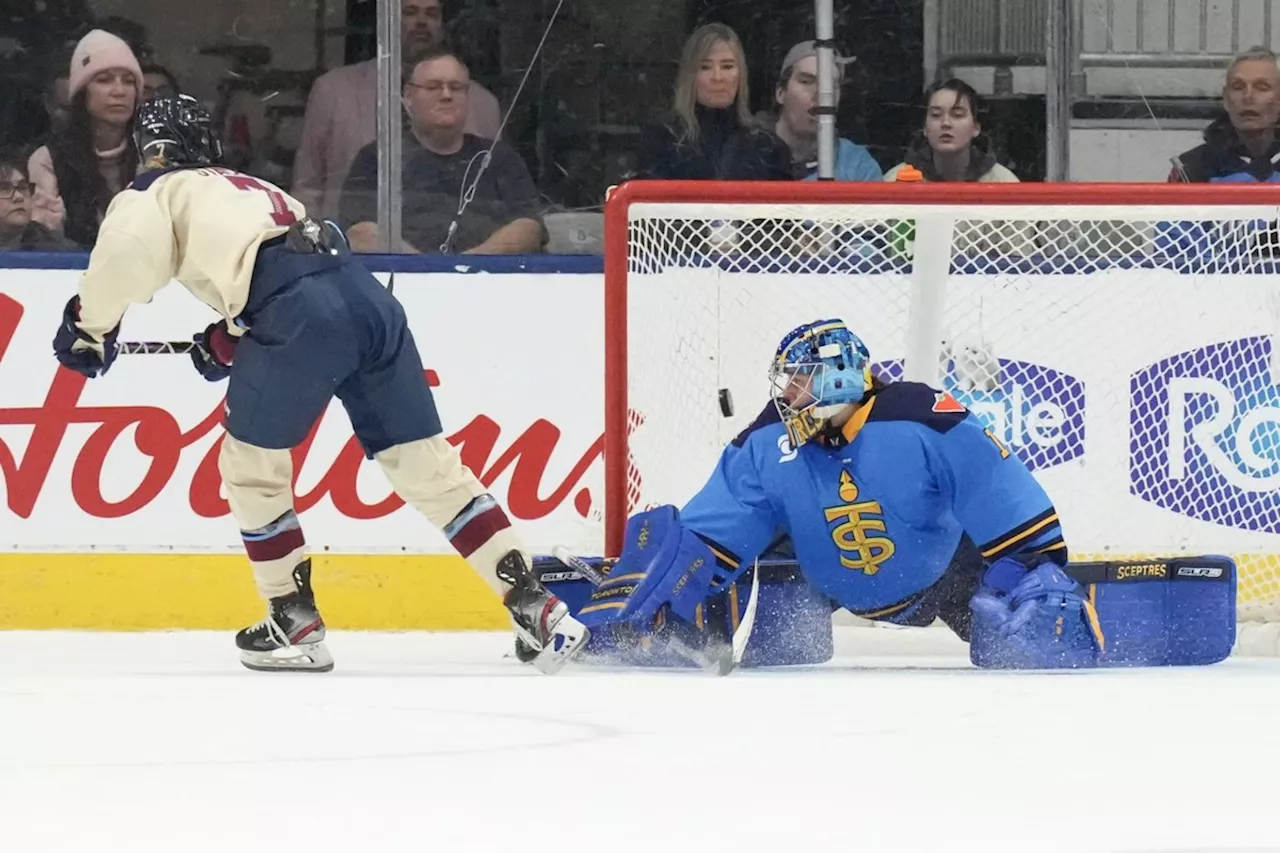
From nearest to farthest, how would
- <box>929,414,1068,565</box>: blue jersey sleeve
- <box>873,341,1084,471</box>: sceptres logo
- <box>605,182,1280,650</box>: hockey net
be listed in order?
<box>929,414,1068,565</box>: blue jersey sleeve
<box>605,182,1280,650</box>: hockey net
<box>873,341,1084,471</box>: sceptres logo

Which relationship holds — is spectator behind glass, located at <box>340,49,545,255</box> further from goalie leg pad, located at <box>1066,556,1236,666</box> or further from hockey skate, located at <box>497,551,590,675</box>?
goalie leg pad, located at <box>1066,556,1236,666</box>

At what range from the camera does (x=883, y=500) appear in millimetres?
3855

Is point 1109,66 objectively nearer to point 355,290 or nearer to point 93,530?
point 355,290

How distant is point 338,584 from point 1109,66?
7.31ft

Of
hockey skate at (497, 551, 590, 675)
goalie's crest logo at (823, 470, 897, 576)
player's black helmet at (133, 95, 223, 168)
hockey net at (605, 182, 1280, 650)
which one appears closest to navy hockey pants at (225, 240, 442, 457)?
player's black helmet at (133, 95, 223, 168)

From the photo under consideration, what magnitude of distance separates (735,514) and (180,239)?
116 cm

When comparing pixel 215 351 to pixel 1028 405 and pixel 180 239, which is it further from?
pixel 1028 405

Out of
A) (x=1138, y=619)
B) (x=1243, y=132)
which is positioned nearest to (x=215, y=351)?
(x=1138, y=619)

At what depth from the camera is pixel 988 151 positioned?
16.0 feet

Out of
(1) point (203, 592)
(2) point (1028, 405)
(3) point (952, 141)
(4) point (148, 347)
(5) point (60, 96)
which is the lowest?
(1) point (203, 592)

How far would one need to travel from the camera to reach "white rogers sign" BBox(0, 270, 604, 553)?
4812mm

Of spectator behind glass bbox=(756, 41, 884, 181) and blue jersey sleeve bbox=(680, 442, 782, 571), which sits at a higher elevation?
spectator behind glass bbox=(756, 41, 884, 181)

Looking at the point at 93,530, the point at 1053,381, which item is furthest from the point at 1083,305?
the point at 93,530

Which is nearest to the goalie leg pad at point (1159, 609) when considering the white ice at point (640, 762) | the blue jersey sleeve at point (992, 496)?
the blue jersey sleeve at point (992, 496)
